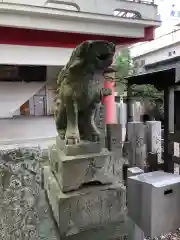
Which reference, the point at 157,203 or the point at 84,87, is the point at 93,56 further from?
the point at 157,203

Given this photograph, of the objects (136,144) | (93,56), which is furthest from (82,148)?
(136,144)

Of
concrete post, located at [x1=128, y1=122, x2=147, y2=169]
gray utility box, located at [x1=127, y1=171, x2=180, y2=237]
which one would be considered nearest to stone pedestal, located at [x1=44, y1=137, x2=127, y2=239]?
gray utility box, located at [x1=127, y1=171, x2=180, y2=237]

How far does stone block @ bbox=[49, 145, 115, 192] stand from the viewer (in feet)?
2.85

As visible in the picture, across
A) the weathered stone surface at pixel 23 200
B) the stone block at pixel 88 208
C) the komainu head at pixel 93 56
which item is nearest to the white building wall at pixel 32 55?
the weathered stone surface at pixel 23 200

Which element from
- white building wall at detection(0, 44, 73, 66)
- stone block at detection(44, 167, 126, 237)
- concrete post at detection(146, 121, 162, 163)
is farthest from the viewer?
concrete post at detection(146, 121, 162, 163)

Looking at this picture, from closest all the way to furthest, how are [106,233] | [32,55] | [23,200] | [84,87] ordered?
[84,87], [106,233], [23,200], [32,55]

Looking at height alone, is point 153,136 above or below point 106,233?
above

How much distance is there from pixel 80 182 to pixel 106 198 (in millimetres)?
154

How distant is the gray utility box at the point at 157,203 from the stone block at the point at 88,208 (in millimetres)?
126

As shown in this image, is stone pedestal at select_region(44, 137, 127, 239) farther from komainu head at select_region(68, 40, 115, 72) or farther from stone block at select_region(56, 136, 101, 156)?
komainu head at select_region(68, 40, 115, 72)

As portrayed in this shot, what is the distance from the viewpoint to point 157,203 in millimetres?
958

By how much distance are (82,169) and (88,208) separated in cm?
19

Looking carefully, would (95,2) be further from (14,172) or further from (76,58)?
(14,172)

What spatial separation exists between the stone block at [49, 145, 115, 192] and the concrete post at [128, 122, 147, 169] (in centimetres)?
65
